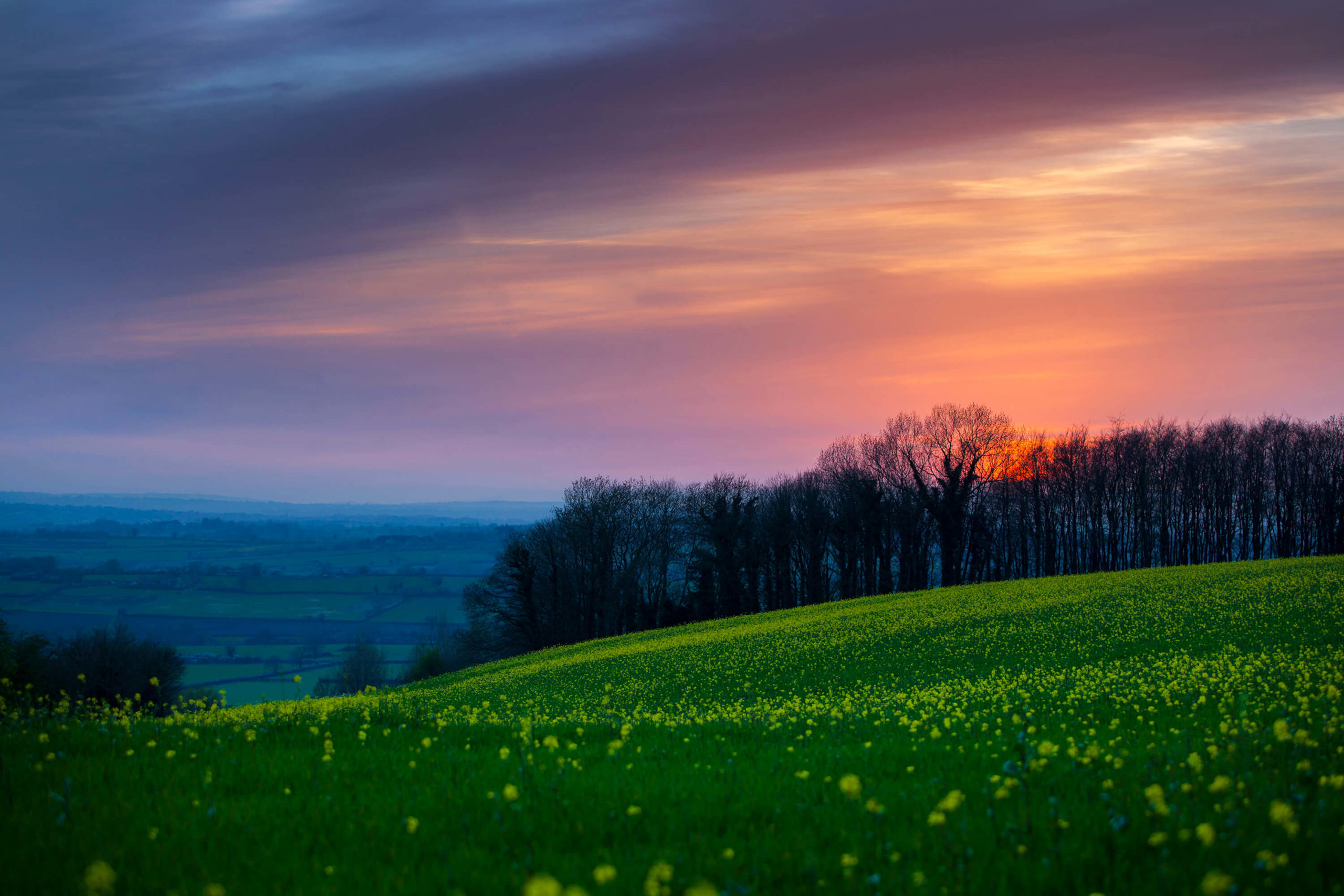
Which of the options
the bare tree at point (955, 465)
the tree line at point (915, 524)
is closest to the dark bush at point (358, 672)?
the tree line at point (915, 524)

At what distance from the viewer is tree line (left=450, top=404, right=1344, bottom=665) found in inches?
2758

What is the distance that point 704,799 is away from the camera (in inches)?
231

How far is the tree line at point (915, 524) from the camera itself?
230 ft

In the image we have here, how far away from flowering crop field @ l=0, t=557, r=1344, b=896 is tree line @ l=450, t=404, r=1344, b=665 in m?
57.7

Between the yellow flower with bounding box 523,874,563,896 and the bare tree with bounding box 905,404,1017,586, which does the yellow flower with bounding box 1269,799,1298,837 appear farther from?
the bare tree with bounding box 905,404,1017,586

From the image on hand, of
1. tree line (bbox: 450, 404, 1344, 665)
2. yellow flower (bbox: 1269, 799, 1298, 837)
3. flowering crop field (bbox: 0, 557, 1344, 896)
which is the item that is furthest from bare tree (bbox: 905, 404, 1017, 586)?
yellow flower (bbox: 1269, 799, 1298, 837)

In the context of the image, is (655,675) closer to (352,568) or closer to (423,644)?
(423,644)

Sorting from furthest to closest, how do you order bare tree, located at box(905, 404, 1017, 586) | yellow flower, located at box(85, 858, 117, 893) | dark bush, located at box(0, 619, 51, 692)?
bare tree, located at box(905, 404, 1017, 586) → dark bush, located at box(0, 619, 51, 692) → yellow flower, located at box(85, 858, 117, 893)

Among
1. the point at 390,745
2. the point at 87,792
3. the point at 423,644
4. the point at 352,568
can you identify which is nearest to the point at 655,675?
the point at 390,745

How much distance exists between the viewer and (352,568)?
565 ft

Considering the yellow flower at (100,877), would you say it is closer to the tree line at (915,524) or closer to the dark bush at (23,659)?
the dark bush at (23,659)

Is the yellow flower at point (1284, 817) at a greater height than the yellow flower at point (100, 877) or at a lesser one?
lesser

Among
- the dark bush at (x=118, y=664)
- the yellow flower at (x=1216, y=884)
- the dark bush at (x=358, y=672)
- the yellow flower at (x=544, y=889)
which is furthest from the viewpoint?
the dark bush at (x=358, y=672)

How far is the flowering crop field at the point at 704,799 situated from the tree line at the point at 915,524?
57.7 metres
